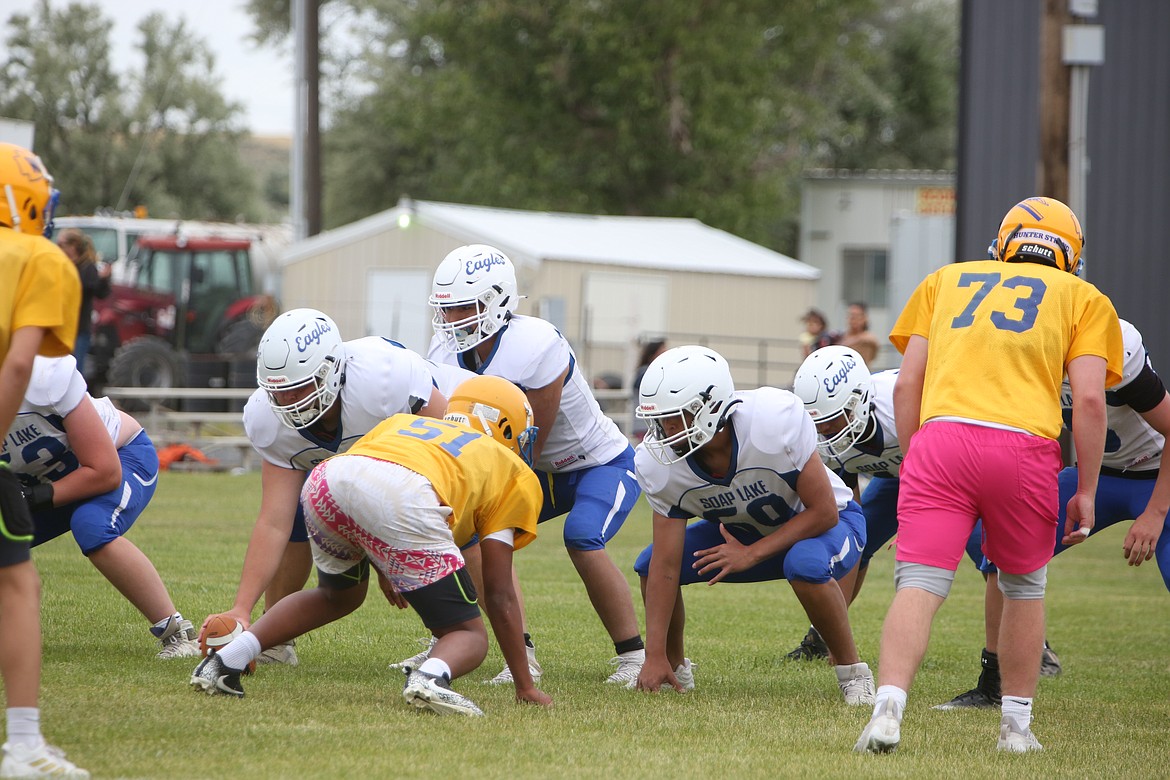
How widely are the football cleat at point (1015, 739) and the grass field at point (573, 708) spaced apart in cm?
6

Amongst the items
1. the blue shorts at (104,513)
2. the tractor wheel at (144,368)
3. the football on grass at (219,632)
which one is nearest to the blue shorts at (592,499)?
the football on grass at (219,632)

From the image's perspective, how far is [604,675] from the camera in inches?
242

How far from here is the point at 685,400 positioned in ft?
16.9

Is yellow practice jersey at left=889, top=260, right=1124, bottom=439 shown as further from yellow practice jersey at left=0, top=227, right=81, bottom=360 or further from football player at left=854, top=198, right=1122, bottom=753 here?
yellow practice jersey at left=0, top=227, right=81, bottom=360

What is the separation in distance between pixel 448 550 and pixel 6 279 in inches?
66.8

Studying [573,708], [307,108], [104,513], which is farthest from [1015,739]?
[307,108]

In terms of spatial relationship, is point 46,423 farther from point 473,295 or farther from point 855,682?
point 855,682

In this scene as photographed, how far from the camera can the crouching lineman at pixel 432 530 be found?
4668mm

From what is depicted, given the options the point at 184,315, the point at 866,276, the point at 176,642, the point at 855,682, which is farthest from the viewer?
the point at 866,276

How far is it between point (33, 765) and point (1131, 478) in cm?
464

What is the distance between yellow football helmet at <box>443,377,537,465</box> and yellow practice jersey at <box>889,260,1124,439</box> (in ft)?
4.84

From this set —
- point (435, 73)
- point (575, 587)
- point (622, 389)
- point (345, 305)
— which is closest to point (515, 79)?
point (435, 73)

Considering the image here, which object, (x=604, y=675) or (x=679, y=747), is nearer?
(x=679, y=747)

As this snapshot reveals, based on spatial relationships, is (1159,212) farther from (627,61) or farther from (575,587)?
(627,61)
